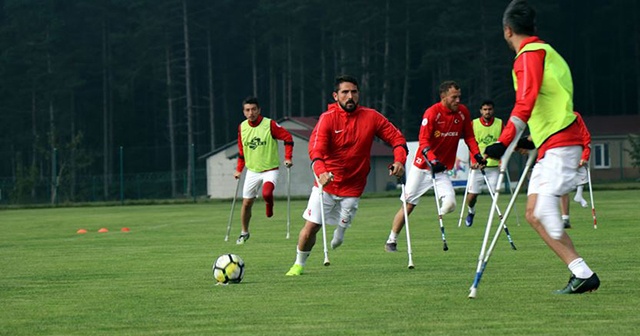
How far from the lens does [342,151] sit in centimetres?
1403

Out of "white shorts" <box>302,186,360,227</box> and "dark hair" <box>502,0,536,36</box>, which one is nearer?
"dark hair" <box>502,0,536,36</box>

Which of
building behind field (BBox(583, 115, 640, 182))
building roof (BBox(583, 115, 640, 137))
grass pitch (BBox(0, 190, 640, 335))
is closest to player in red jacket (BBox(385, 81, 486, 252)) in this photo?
grass pitch (BBox(0, 190, 640, 335))

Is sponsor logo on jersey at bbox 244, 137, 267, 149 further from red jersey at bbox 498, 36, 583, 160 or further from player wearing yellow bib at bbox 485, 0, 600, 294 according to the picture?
red jersey at bbox 498, 36, 583, 160

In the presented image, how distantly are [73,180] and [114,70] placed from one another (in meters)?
45.0

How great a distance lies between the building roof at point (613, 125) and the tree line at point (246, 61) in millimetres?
7106

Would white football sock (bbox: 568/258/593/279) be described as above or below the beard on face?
below

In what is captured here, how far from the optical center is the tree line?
3654 inches

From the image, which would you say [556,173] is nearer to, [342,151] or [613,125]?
[342,151]

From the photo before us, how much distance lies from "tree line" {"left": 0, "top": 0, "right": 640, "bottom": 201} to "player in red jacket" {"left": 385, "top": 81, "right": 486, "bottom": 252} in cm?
6665

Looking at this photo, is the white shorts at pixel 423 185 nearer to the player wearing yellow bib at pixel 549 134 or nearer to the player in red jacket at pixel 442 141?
the player in red jacket at pixel 442 141

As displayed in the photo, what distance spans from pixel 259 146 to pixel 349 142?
27.5ft

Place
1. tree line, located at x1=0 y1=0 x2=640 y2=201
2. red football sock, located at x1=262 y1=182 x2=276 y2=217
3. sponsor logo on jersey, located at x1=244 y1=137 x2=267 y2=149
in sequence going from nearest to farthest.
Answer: red football sock, located at x1=262 y1=182 x2=276 y2=217 < sponsor logo on jersey, located at x1=244 y1=137 x2=267 y2=149 < tree line, located at x1=0 y1=0 x2=640 y2=201

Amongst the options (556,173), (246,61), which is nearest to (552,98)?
(556,173)

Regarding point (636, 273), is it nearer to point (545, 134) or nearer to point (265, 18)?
point (545, 134)
